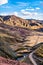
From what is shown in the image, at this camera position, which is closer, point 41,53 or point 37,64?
point 37,64

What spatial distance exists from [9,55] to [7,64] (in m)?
40.5

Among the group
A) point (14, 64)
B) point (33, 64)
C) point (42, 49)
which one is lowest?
point (42, 49)

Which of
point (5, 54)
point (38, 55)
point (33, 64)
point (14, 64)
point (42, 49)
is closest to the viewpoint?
point (14, 64)

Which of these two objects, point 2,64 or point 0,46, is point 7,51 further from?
point 2,64

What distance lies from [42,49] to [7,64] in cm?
7319

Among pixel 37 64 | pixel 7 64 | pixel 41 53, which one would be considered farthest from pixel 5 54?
pixel 7 64

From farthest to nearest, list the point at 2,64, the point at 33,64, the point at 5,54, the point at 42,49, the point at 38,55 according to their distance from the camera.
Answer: the point at 42,49 < the point at 38,55 < the point at 5,54 < the point at 33,64 < the point at 2,64

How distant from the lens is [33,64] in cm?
8762

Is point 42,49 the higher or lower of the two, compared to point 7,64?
lower

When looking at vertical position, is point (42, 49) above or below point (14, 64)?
below

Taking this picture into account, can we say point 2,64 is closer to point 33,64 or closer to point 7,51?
point 33,64

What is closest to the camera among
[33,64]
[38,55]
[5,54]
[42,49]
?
[33,64]

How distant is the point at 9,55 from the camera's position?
4008 inches

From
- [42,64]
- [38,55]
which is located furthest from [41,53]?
[42,64]
